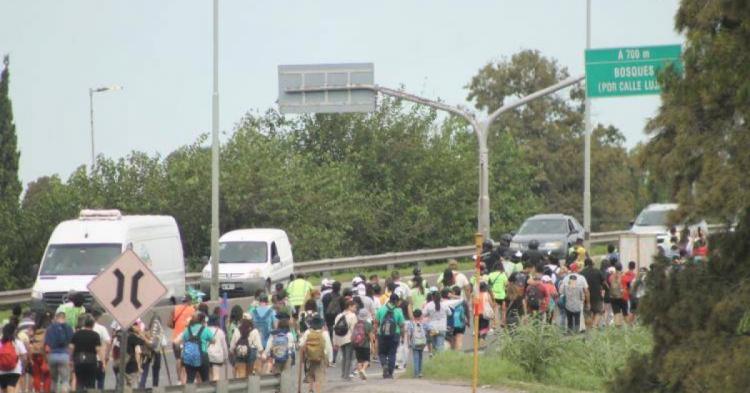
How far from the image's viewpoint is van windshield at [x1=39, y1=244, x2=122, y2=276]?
3491 centimetres

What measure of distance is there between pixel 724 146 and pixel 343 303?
496 inches

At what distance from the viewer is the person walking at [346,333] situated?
27.7 meters

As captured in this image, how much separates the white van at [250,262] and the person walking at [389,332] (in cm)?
1309

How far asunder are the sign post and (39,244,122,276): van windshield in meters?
13.2

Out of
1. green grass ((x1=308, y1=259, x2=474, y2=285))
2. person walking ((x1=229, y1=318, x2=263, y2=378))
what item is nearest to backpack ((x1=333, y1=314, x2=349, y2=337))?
person walking ((x1=229, y1=318, x2=263, y2=378))

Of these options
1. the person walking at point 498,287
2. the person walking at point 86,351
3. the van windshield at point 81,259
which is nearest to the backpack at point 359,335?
the person walking at point 86,351

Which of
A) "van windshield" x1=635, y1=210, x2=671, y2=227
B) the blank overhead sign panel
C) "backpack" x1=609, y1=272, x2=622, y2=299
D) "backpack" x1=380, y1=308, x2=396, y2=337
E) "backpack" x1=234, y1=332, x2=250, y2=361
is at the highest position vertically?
the blank overhead sign panel

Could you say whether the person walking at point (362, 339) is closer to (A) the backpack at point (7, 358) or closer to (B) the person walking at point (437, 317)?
(B) the person walking at point (437, 317)

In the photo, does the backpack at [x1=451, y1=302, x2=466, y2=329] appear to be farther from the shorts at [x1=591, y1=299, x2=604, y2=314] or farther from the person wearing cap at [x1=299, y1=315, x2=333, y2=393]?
the person wearing cap at [x1=299, y1=315, x2=333, y2=393]

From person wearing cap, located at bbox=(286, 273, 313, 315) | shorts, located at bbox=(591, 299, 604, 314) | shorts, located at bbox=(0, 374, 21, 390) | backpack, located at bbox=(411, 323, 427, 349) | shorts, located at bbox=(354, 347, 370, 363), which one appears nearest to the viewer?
shorts, located at bbox=(0, 374, 21, 390)

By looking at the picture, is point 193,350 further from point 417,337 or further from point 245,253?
point 245,253

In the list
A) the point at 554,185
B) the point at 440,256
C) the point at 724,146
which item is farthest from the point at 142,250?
the point at 554,185

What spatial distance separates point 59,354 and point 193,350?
7.72 ft

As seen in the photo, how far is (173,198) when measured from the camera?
182 feet
